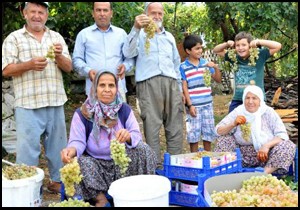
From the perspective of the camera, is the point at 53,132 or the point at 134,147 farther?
the point at 53,132

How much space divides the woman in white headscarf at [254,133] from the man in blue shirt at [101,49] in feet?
3.48

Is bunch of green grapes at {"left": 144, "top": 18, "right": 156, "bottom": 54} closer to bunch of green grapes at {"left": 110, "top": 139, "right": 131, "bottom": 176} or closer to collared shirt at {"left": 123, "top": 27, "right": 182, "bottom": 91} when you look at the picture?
collared shirt at {"left": 123, "top": 27, "right": 182, "bottom": 91}

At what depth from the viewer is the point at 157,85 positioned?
424 centimetres

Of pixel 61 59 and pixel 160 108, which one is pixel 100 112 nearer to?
pixel 61 59

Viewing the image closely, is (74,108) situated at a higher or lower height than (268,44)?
lower

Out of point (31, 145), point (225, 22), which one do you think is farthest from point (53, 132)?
point (225, 22)

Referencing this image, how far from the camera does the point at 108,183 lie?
3549mm

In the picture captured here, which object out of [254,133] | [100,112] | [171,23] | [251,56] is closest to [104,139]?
[100,112]

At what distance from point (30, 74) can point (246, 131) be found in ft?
6.58

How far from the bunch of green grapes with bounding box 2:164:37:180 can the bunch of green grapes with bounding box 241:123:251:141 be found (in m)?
1.91

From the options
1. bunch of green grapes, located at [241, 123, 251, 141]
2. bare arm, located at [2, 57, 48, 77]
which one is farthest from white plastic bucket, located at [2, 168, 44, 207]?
bunch of green grapes, located at [241, 123, 251, 141]

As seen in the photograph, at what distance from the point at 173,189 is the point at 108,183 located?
571 millimetres

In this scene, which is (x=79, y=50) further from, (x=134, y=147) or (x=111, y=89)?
(x=134, y=147)

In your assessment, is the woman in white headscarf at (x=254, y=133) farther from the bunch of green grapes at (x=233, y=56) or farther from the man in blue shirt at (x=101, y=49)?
the man in blue shirt at (x=101, y=49)
